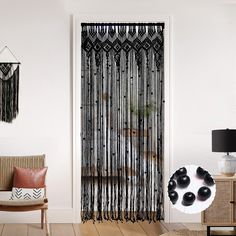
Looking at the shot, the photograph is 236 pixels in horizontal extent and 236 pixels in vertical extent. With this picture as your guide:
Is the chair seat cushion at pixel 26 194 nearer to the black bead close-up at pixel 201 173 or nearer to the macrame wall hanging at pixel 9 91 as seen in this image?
the macrame wall hanging at pixel 9 91

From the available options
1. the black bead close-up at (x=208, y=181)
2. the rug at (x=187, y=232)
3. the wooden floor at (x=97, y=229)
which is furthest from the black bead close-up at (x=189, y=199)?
the wooden floor at (x=97, y=229)

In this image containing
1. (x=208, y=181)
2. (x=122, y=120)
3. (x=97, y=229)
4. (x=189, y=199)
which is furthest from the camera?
(x=122, y=120)

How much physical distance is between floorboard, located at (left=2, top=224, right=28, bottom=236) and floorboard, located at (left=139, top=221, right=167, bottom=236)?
1280mm

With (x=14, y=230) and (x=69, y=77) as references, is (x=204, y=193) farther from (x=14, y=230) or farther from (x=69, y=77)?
(x=69, y=77)

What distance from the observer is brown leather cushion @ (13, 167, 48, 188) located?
21.5 feet

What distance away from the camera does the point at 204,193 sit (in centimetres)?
482

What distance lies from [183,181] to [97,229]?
2.02 meters

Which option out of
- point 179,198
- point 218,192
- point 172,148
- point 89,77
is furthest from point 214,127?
point 179,198

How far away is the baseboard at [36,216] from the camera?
22.6ft

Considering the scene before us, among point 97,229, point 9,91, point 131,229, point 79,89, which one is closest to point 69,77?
point 79,89

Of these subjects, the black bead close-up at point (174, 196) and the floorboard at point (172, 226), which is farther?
the floorboard at point (172, 226)

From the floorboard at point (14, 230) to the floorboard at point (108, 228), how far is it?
787 millimetres

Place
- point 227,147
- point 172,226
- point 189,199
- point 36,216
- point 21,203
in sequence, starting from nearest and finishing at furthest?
point 189,199, point 21,203, point 227,147, point 172,226, point 36,216

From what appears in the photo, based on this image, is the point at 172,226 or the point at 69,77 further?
the point at 69,77
